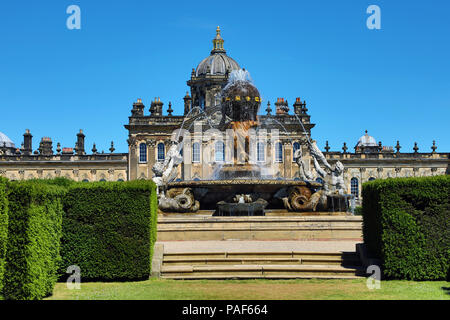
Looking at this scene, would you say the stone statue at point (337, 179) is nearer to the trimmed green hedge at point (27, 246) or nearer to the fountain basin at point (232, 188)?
the fountain basin at point (232, 188)

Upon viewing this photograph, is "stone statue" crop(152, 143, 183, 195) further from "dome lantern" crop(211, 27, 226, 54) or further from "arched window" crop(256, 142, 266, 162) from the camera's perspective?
"dome lantern" crop(211, 27, 226, 54)

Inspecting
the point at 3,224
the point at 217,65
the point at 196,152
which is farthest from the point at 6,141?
the point at 3,224

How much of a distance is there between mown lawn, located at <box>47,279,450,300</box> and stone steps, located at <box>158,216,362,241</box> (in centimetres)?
457

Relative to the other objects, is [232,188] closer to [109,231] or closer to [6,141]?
[109,231]

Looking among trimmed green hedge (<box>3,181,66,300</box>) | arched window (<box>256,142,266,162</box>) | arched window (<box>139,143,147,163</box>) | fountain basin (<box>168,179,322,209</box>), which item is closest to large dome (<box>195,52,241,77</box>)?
arched window (<box>256,142,266,162</box>)

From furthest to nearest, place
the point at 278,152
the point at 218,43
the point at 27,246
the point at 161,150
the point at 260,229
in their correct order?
the point at 218,43 → the point at 278,152 → the point at 161,150 → the point at 260,229 → the point at 27,246

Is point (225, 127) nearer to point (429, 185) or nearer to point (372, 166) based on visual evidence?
point (429, 185)

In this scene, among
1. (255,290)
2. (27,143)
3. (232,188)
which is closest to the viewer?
(255,290)

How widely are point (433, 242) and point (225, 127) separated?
39.7 ft

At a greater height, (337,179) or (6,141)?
(6,141)

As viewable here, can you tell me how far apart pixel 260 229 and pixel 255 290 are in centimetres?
568

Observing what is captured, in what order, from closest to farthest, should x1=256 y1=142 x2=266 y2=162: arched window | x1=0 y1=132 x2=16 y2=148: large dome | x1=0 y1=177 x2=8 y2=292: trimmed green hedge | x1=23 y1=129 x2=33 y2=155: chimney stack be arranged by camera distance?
x1=0 y1=177 x2=8 y2=292: trimmed green hedge, x1=256 y1=142 x2=266 y2=162: arched window, x1=23 y1=129 x2=33 y2=155: chimney stack, x1=0 y1=132 x2=16 y2=148: large dome

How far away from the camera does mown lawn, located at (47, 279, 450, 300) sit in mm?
A: 9289

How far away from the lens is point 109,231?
37.8 feet
